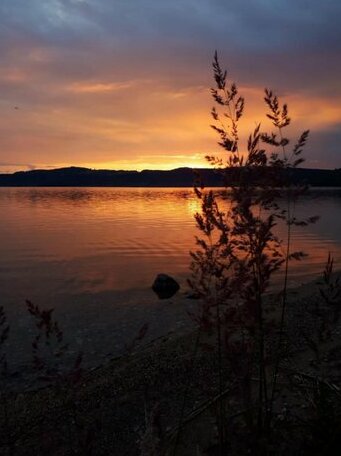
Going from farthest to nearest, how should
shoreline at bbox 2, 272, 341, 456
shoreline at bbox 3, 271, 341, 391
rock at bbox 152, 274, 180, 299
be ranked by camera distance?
1. rock at bbox 152, 274, 180, 299
2. shoreline at bbox 3, 271, 341, 391
3. shoreline at bbox 2, 272, 341, 456

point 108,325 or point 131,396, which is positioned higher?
point 131,396

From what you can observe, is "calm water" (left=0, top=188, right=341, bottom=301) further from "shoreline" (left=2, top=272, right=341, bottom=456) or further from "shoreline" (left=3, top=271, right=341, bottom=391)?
"shoreline" (left=2, top=272, right=341, bottom=456)

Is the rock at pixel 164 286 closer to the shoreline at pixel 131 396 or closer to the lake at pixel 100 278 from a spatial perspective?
the lake at pixel 100 278

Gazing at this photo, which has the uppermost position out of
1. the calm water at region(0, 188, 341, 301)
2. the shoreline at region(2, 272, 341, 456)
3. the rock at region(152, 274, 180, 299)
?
the shoreline at region(2, 272, 341, 456)

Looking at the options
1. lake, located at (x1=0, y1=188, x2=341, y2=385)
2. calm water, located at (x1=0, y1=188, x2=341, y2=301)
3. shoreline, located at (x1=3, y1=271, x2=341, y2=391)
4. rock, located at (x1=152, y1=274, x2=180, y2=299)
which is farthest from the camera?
calm water, located at (x1=0, y1=188, x2=341, y2=301)

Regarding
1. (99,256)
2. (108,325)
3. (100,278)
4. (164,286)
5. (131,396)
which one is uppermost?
(131,396)

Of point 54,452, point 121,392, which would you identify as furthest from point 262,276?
point 121,392

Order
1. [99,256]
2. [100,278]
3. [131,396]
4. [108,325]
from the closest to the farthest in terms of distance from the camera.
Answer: [131,396] < [108,325] < [100,278] < [99,256]

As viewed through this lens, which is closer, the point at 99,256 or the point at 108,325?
the point at 108,325

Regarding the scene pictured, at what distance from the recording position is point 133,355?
1065 cm

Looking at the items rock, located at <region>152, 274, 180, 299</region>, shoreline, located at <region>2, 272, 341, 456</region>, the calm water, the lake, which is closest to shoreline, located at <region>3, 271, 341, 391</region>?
the lake

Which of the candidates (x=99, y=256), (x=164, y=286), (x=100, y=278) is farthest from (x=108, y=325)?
(x=99, y=256)

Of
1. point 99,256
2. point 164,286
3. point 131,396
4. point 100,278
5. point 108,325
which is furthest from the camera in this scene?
point 99,256

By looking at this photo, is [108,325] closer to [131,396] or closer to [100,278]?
[131,396]
